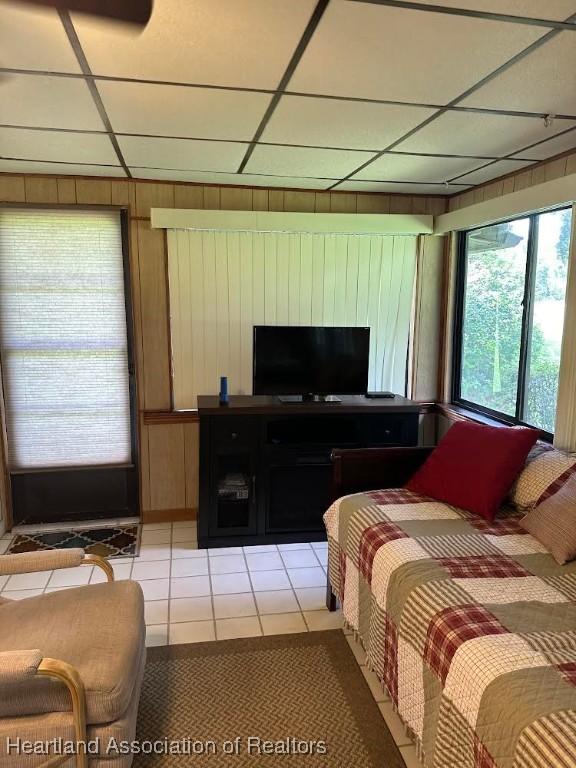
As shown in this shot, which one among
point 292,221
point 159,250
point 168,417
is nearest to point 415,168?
point 292,221

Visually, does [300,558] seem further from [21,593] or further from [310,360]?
[21,593]

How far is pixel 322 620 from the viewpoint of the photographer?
8.68ft

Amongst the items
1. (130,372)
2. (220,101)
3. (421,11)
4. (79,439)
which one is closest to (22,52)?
(220,101)

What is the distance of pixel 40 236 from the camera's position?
3.49m

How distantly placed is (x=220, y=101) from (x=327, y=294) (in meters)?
1.94

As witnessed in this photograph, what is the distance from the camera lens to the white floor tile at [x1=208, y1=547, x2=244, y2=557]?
3.35m

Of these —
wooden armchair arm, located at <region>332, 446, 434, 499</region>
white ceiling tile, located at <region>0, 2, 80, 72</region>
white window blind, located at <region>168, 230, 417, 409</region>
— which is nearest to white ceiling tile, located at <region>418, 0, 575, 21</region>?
white ceiling tile, located at <region>0, 2, 80, 72</region>

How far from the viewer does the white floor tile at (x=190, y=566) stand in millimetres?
3107

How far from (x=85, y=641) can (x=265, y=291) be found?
256cm

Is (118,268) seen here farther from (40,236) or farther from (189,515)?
(189,515)

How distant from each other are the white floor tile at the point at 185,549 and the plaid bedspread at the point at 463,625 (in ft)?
3.80

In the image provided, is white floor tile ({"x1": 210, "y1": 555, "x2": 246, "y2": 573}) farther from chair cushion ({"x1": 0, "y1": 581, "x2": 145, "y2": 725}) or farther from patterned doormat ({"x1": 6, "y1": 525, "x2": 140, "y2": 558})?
chair cushion ({"x1": 0, "y1": 581, "x2": 145, "y2": 725})

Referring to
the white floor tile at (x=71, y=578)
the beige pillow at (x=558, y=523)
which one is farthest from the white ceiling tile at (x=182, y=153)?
the white floor tile at (x=71, y=578)

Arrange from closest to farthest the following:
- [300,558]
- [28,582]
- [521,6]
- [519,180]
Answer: [521,6], [28,582], [519,180], [300,558]
